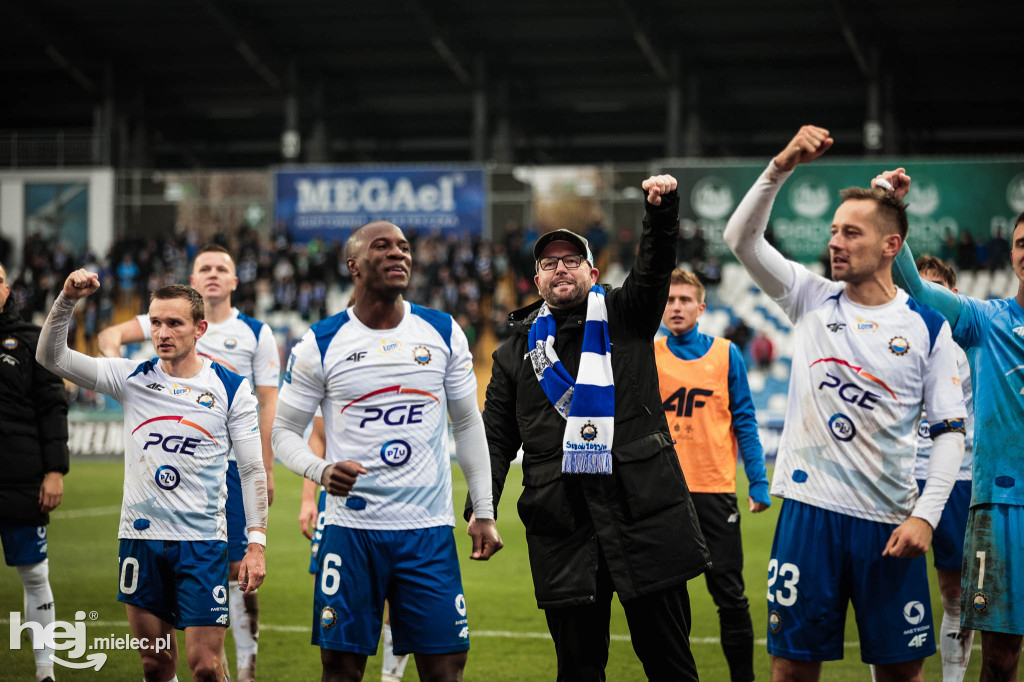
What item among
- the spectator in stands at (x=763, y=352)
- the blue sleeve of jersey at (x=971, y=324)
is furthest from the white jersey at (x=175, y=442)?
the spectator in stands at (x=763, y=352)

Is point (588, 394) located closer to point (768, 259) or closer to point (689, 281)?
point (768, 259)

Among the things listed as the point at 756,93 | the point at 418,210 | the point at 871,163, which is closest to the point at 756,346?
the point at 871,163

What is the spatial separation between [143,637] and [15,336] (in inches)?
91.5

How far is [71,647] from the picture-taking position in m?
7.38

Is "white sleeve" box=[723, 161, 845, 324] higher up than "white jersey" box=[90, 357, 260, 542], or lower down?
higher up

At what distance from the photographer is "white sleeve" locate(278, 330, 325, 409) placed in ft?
15.7

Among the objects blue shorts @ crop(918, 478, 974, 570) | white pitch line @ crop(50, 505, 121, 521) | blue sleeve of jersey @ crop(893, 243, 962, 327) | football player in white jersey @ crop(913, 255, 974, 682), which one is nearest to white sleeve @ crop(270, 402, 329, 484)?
blue sleeve of jersey @ crop(893, 243, 962, 327)

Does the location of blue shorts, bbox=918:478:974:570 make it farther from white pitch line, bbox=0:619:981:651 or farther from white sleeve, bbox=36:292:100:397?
white sleeve, bbox=36:292:100:397

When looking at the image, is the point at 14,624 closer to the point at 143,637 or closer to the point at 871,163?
the point at 143,637

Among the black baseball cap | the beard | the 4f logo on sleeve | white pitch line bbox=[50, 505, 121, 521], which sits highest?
the black baseball cap

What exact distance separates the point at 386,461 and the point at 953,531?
3.54 meters

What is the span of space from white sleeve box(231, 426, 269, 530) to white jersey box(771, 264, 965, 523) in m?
2.30

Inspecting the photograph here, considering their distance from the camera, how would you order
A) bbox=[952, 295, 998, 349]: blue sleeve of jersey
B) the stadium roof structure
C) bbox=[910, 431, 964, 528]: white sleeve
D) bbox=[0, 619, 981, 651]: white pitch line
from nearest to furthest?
bbox=[910, 431, 964, 528]: white sleeve < bbox=[952, 295, 998, 349]: blue sleeve of jersey < bbox=[0, 619, 981, 651]: white pitch line < the stadium roof structure

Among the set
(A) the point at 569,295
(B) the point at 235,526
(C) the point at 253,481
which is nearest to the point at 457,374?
(A) the point at 569,295
